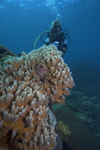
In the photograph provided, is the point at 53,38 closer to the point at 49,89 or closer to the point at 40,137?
the point at 49,89

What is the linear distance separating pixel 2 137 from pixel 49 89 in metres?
1.56

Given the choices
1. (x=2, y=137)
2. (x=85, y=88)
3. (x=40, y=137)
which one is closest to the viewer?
(x=2, y=137)

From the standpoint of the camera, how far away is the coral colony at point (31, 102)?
70.7 inches

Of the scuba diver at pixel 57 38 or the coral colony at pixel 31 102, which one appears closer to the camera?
the coral colony at pixel 31 102

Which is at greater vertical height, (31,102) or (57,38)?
(57,38)

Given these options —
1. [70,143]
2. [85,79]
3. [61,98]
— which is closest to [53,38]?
[61,98]

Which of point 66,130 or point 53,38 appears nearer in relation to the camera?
point 66,130

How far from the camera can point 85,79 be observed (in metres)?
17.4

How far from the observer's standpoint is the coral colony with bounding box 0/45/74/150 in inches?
70.7

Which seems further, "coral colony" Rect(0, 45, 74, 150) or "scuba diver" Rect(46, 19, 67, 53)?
"scuba diver" Rect(46, 19, 67, 53)

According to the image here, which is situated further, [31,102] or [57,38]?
[57,38]

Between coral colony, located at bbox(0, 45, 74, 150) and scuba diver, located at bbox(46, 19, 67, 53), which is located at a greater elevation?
scuba diver, located at bbox(46, 19, 67, 53)

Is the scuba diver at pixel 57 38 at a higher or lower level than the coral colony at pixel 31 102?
higher

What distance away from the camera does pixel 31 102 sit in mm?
1970
